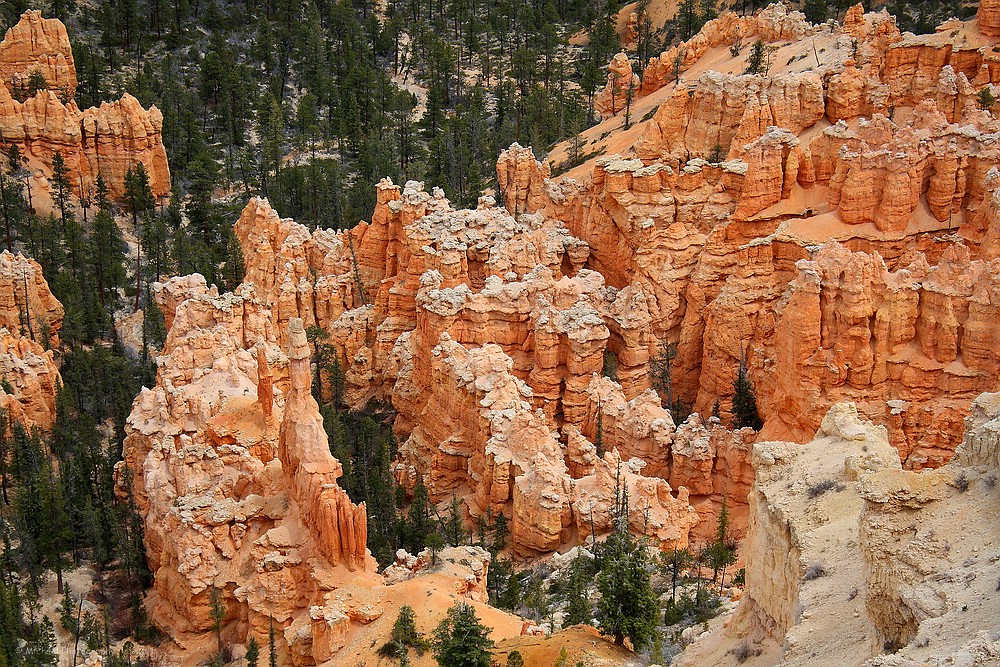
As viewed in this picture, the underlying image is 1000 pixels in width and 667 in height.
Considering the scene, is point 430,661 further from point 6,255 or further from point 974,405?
point 6,255

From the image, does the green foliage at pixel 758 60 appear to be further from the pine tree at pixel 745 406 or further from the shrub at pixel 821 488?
the shrub at pixel 821 488

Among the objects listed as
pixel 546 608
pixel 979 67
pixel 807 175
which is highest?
pixel 979 67

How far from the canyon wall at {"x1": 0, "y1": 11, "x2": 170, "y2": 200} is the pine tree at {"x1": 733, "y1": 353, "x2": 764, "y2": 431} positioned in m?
43.6

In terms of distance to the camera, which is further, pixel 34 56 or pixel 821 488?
pixel 34 56

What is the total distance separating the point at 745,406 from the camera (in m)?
46.2

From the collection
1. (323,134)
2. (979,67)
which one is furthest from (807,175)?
(323,134)

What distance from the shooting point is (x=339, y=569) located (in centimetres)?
3288

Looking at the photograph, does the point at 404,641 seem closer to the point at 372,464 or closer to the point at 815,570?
the point at 815,570

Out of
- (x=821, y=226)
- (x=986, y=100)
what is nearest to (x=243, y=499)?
(x=821, y=226)

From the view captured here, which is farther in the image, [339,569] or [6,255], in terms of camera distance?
[6,255]

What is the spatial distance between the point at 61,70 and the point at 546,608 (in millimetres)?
59191

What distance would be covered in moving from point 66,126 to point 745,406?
47.8 metres

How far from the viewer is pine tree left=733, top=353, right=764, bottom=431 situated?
150 feet

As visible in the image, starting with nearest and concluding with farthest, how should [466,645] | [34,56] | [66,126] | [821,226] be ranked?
[466,645], [821,226], [66,126], [34,56]
